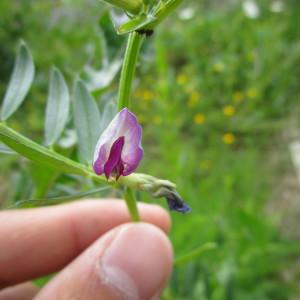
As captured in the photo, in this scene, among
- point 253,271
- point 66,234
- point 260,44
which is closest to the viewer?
point 66,234

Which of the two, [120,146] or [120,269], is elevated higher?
[120,146]

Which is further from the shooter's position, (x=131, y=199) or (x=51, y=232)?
(x=51, y=232)

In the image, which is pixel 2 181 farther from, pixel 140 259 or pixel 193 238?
pixel 140 259

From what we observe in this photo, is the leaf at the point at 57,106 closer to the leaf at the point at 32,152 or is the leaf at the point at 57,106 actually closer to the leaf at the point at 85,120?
the leaf at the point at 85,120

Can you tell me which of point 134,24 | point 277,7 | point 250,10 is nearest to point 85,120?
point 134,24

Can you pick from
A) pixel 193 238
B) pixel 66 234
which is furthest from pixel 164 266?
pixel 193 238

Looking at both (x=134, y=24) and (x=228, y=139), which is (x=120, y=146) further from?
(x=228, y=139)
